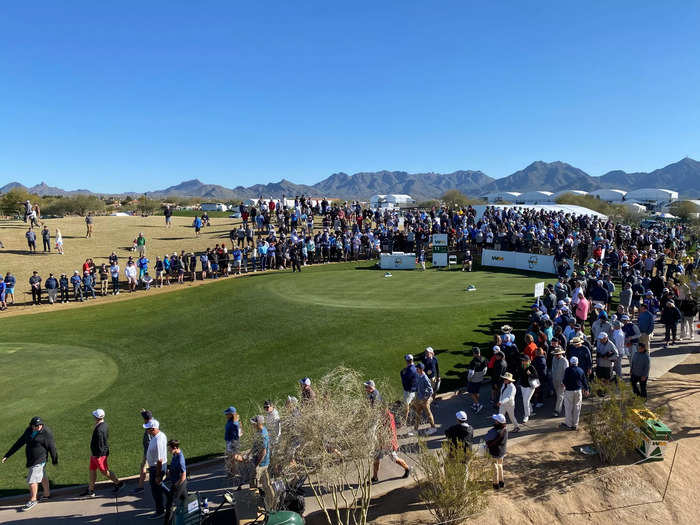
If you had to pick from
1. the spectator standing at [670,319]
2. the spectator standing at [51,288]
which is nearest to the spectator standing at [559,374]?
the spectator standing at [670,319]

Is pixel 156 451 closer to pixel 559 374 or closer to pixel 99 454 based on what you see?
pixel 99 454

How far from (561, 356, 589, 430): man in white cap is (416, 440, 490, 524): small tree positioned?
11.8ft

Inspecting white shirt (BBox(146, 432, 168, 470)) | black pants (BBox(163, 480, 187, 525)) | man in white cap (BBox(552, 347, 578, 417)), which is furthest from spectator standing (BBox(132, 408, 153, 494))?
man in white cap (BBox(552, 347, 578, 417))

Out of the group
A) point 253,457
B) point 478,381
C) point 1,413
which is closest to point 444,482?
point 253,457

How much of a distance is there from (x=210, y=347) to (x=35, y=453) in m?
9.00

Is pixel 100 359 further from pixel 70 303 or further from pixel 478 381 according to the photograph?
pixel 478 381

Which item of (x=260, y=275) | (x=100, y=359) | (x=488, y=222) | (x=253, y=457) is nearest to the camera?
(x=253, y=457)

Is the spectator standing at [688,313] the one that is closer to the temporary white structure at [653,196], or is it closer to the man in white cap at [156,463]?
the man in white cap at [156,463]

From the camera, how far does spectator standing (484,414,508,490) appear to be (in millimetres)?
8609

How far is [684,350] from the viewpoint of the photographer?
15984mm

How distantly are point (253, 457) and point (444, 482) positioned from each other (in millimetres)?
3423

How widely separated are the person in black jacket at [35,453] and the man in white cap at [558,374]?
11.5m

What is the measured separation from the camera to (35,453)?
9.29 metres

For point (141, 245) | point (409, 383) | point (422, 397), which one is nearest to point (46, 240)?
point (141, 245)
